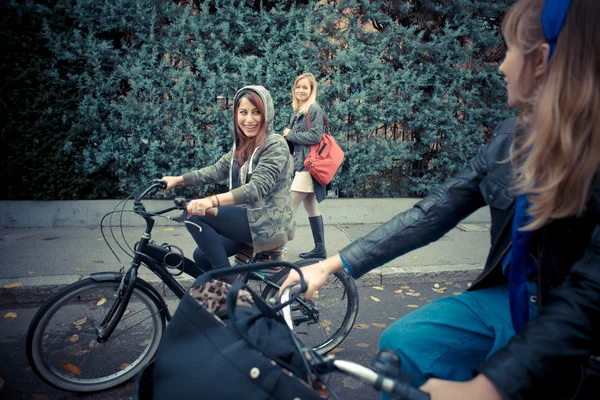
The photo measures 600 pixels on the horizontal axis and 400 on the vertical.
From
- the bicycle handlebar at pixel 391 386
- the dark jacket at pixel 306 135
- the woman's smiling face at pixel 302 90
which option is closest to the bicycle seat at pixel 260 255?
the bicycle handlebar at pixel 391 386

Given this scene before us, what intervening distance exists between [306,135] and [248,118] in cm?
231

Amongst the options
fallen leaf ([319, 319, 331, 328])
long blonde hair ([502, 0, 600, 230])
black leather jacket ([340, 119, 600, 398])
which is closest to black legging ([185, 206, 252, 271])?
fallen leaf ([319, 319, 331, 328])

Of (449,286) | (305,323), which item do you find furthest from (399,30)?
(305,323)

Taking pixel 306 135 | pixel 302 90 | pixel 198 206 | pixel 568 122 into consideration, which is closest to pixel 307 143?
pixel 306 135

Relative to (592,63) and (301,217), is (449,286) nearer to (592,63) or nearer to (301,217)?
(301,217)

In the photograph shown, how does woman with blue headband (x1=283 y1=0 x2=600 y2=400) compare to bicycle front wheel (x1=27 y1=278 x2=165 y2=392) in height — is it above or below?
above

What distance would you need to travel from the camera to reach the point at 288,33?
6758 mm

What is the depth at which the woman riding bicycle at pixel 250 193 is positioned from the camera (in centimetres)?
294

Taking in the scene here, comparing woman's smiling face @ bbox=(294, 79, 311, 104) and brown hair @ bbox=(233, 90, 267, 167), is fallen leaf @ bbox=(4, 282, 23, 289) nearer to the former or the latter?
brown hair @ bbox=(233, 90, 267, 167)

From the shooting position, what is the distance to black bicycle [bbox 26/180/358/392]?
106 inches

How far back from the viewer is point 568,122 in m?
1.06

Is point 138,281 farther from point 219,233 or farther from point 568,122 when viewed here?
point 568,122

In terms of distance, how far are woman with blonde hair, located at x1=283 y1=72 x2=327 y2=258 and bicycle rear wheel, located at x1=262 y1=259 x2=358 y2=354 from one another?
1.99 m

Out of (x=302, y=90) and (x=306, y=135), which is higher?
(x=302, y=90)
